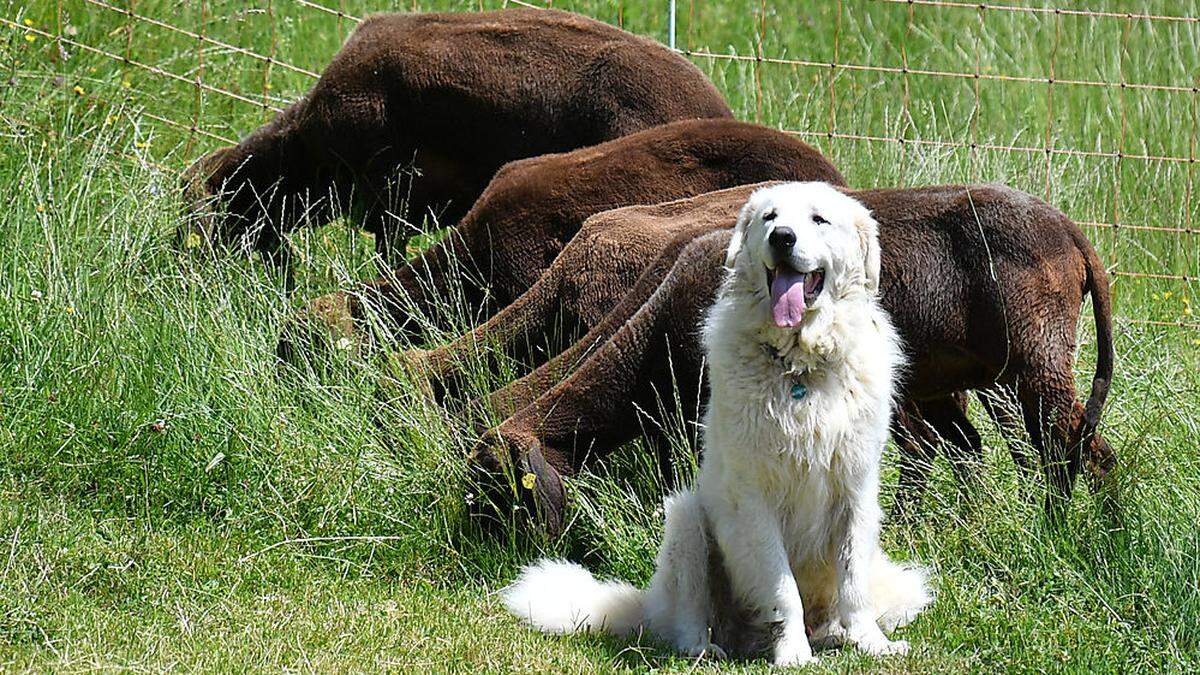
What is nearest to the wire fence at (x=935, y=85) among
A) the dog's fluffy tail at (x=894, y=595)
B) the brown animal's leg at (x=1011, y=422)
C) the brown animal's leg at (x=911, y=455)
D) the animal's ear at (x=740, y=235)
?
the brown animal's leg at (x=911, y=455)

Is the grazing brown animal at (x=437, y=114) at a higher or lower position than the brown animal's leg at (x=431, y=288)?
higher

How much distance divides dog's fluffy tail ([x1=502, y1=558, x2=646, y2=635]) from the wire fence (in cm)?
482

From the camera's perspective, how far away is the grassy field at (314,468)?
5809 millimetres

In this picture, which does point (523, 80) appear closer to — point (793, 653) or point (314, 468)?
point (314, 468)

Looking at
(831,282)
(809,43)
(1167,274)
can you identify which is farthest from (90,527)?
(809,43)

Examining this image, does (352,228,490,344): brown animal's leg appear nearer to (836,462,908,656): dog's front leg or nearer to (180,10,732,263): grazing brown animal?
(180,10,732,263): grazing brown animal

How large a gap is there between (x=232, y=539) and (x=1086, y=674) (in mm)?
3664

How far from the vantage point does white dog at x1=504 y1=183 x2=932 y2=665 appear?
5.51 meters

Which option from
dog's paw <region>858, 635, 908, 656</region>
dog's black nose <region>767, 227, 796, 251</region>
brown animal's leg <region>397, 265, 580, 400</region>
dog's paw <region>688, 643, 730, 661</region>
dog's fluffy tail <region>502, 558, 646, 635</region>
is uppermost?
dog's black nose <region>767, 227, 796, 251</region>

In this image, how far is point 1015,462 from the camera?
6.88 meters

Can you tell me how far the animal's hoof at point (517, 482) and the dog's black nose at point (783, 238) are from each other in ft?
5.56

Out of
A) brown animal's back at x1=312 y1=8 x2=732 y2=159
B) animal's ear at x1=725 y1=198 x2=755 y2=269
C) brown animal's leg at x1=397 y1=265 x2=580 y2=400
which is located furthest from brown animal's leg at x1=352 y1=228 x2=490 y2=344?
animal's ear at x1=725 y1=198 x2=755 y2=269

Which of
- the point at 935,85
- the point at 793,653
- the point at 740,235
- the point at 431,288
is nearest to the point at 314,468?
the point at 431,288

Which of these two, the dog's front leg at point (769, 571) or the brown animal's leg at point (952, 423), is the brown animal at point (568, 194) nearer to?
the brown animal's leg at point (952, 423)
